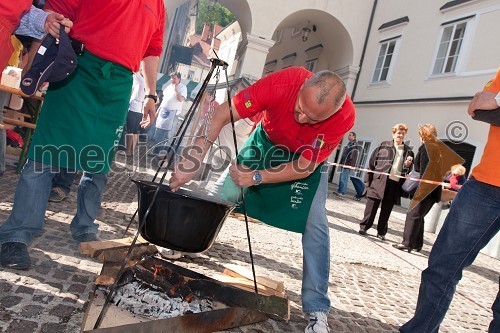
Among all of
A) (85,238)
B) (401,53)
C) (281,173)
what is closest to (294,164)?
(281,173)

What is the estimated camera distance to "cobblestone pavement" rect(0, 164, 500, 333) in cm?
223

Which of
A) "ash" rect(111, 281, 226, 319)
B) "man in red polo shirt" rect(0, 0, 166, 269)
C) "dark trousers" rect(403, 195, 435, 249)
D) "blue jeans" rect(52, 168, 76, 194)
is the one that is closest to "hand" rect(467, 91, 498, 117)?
"ash" rect(111, 281, 226, 319)

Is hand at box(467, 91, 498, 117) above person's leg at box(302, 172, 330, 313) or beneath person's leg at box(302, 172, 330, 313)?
above

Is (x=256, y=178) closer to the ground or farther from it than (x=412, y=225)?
farther from it

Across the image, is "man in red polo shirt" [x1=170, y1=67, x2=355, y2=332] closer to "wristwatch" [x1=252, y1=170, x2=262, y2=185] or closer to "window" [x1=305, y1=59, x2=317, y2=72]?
"wristwatch" [x1=252, y1=170, x2=262, y2=185]

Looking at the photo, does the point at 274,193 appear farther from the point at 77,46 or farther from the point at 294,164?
the point at 77,46

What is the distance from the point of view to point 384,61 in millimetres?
16328

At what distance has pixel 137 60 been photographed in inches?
119

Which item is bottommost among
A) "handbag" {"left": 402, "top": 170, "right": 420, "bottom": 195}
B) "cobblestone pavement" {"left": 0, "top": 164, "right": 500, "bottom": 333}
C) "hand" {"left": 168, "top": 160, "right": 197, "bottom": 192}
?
"cobblestone pavement" {"left": 0, "top": 164, "right": 500, "bottom": 333}

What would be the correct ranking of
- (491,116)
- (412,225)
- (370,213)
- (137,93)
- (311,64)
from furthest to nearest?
1. (311,64)
2. (137,93)
3. (370,213)
4. (412,225)
5. (491,116)

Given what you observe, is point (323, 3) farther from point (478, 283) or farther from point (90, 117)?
point (90, 117)

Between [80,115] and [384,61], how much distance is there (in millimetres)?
15382

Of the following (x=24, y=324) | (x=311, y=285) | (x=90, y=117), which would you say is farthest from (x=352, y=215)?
(x=24, y=324)

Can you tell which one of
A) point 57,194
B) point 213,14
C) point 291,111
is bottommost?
point 57,194
